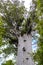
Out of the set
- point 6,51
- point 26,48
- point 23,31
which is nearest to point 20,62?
point 26,48

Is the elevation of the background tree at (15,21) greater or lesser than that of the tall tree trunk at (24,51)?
greater

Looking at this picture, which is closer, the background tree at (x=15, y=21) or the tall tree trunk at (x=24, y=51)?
the tall tree trunk at (x=24, y=51)

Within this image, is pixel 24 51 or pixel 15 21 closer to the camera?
pixel 24 51

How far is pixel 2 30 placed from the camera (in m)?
9.46

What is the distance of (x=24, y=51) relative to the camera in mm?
7898

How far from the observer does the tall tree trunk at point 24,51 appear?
760cm

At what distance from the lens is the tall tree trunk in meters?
7.60

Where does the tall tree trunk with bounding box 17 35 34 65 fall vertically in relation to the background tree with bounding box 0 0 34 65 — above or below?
below

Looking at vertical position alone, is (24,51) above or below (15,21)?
below

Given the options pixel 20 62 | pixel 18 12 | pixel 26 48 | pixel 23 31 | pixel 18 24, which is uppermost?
pixel 18 12

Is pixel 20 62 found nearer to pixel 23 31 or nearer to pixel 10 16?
pixel 23 31

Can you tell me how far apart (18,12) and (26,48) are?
2.22 m

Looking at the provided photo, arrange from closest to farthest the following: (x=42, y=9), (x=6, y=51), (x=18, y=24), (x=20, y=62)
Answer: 1. (x=42, y=9)
2. (x=20, y=62)
3. (x=18, y=24)
4. (x=6, y=51)

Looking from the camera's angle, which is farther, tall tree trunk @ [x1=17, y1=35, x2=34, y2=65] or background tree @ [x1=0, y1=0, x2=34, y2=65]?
background tree @ [x1=0, y1=0, x2=34, y2=65]
